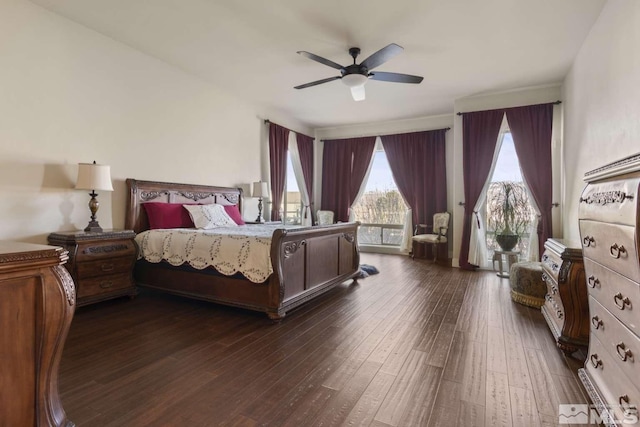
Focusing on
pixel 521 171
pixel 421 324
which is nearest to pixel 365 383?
pixel 421 324

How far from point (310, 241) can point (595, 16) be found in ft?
11.7

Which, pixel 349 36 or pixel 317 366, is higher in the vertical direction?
pixel 349 36

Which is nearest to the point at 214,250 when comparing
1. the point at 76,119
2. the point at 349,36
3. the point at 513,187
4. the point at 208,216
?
the point at 208,216

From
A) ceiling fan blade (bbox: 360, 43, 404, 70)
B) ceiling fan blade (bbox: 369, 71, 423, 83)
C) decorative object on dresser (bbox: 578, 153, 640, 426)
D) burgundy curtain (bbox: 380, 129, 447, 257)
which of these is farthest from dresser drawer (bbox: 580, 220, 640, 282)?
burgundy curtain (bbox: 380, 129, 447, 257)

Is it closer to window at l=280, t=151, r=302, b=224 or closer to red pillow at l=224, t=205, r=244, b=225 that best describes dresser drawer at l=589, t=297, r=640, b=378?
red pillow at l=224, t=205, r=244, b=225

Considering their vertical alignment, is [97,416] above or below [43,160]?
below

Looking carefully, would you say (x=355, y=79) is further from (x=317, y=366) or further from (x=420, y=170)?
(x=420, y=170)

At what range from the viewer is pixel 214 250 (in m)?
3.06

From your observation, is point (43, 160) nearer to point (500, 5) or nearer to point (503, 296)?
point (500, 5)

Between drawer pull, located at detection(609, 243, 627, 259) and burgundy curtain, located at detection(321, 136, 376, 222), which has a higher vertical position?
burgundy curtain, located at detection(321, 136, 376, 222)

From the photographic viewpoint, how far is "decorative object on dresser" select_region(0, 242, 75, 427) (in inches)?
46.2

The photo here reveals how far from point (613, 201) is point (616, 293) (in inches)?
16.2

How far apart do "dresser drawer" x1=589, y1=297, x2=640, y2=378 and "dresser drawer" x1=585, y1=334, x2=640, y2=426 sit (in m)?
0.04

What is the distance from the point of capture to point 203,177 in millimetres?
4734
